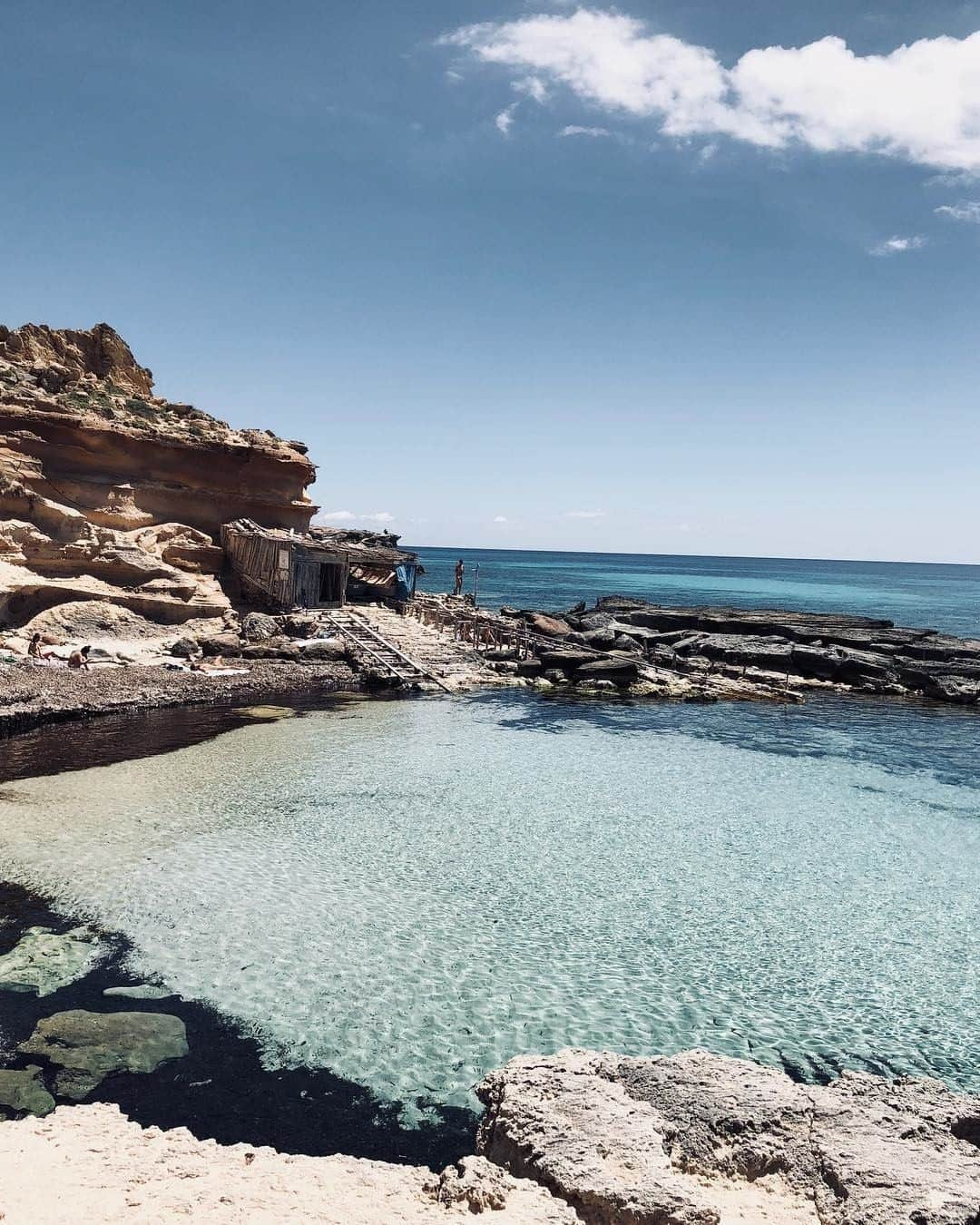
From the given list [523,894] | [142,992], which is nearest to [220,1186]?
[142,992]

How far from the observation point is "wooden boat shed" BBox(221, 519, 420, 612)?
3138 centimetres

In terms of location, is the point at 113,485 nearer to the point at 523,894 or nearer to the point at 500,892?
the point at 500,892

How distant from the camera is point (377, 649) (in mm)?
30484

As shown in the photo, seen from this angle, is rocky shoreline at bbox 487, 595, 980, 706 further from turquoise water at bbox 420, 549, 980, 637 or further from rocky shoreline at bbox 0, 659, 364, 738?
turquoise water at bbox 420, 549, 980, 637

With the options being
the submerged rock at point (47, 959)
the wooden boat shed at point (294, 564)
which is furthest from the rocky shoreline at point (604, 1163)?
the wooden boat shed at point (294, 564)

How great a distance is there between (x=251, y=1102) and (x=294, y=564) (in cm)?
2664

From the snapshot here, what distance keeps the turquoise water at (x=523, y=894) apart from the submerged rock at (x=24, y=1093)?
1808mm

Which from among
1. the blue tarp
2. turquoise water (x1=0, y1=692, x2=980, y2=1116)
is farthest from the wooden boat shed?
turquoise water (x1=0, y1=692, x2=980, y2=1116)

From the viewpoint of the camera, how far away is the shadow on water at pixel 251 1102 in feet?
20.9

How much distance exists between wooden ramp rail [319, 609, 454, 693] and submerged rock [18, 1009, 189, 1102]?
62.9 ft

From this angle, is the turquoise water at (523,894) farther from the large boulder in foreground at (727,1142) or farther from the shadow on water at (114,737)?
the large boulder in foreground at (727,1142)

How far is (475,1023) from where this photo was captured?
812 cm

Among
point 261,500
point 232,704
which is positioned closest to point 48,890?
point 232,704

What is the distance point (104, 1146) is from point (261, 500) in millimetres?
33069
